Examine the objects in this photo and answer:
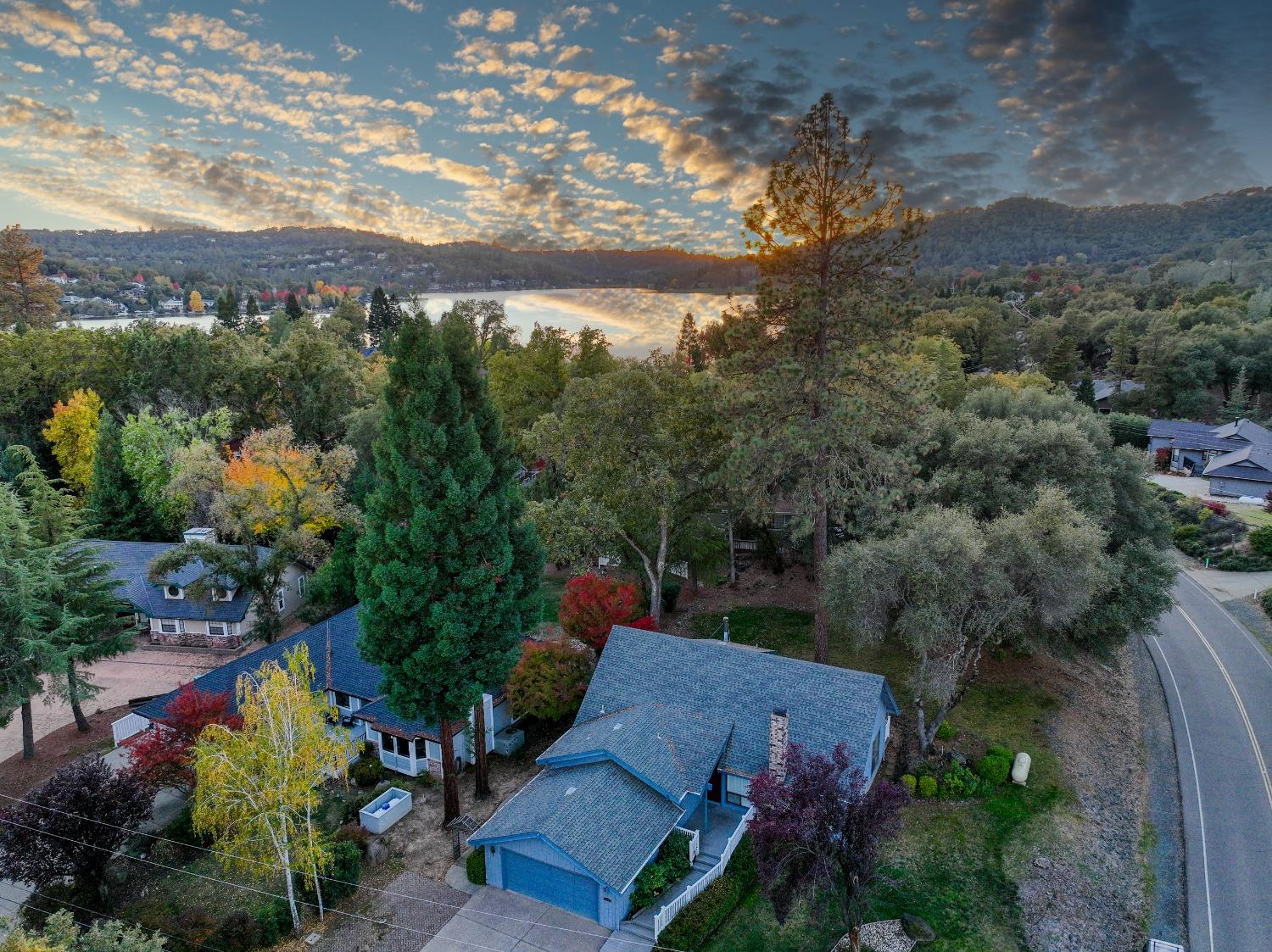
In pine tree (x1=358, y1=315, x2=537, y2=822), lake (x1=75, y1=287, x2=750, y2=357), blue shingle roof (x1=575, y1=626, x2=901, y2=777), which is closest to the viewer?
pine tree (x1=358, y1=315, x2=537, y2=822)

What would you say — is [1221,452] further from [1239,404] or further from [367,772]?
[367,772]

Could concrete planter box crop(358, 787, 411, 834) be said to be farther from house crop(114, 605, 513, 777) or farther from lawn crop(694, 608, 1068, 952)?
lawn crop(694, 608, 1068, 952)

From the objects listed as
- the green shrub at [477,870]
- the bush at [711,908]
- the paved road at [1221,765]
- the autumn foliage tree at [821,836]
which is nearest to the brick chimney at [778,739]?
the bush at [711,908]

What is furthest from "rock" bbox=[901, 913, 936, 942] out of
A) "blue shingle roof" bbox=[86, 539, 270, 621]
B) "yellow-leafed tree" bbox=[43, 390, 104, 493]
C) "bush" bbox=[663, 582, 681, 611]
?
"yellow-leafed tree" bbox=[43, 390, 104, 493]

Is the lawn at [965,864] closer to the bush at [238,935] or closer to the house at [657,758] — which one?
the house at [657,758]

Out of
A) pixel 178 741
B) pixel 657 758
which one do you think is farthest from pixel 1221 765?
pixel 178 741

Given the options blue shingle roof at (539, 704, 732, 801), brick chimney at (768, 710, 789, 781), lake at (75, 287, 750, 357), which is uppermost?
lake at (75, 287, 750, 357)

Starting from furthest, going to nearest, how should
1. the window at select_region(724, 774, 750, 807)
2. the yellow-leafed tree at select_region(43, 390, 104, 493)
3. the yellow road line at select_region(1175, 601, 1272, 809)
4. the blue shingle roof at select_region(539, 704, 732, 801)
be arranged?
the yellow-leafed tree at select_region(43, 390, 104, 493), the yellow road line at select_region(1175, 601, 1272, 809), the window at select_region(724, 774, 750, 807), the blue shingle roof at select_region(539, 704, 732, 801)

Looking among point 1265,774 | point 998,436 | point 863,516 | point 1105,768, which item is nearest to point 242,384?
point 863,516
